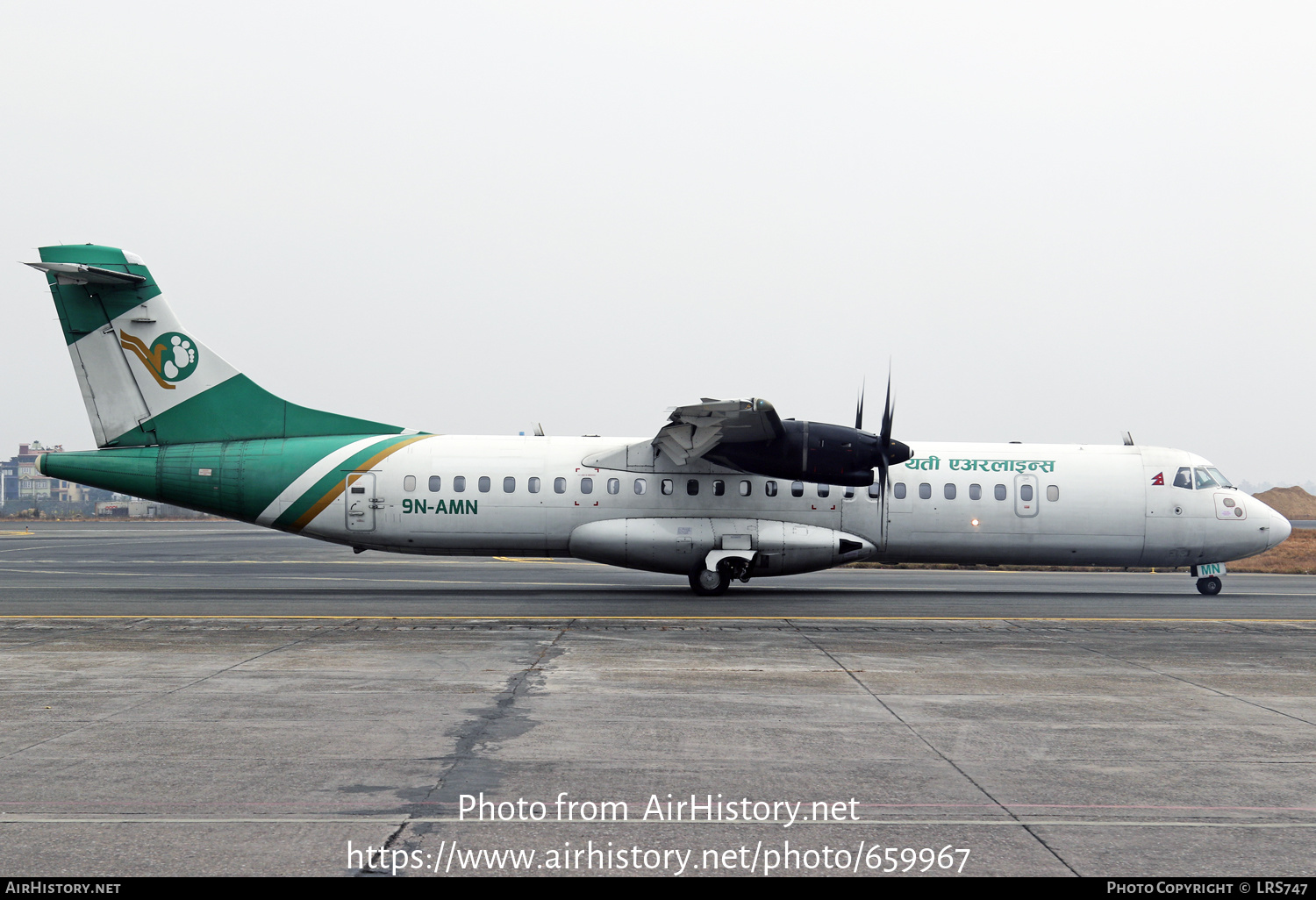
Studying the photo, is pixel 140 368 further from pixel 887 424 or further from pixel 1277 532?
pixel 1277 532

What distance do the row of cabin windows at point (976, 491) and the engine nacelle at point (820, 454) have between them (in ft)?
3.26

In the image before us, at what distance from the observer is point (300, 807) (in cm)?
623

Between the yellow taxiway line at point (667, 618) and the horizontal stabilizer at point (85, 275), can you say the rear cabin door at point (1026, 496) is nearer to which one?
the yellow taxiway line at point (667, 618)

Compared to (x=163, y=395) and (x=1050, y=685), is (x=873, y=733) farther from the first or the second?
(x=163, y=395)

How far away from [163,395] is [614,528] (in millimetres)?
11051

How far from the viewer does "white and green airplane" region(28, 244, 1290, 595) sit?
21.6 meters

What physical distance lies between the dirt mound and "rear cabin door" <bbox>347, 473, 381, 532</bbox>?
168 metres

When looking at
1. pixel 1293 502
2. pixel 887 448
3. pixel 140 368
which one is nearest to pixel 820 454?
pixel 887 448

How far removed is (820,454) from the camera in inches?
847

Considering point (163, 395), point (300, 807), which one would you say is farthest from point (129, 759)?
point (163, 395)

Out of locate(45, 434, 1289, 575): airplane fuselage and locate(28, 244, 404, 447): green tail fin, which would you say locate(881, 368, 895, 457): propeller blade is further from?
locate(28, 244, 404, 447): green tail fin

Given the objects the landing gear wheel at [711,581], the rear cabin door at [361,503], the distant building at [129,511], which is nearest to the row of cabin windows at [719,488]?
the rear cabin door at [361,503]

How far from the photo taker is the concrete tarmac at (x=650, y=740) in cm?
557

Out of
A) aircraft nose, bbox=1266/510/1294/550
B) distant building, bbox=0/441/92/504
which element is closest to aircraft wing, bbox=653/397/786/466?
aircraft nose, bbox=1266/510/1294/550
